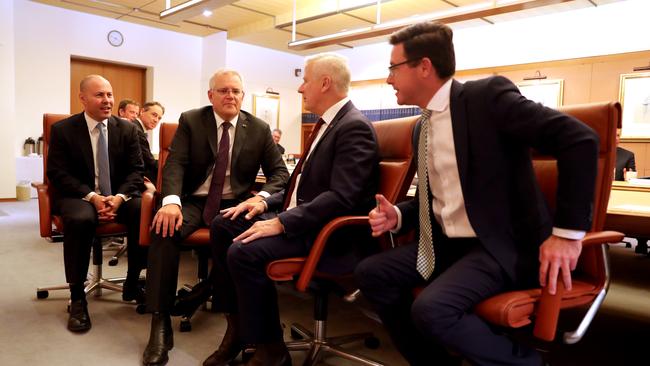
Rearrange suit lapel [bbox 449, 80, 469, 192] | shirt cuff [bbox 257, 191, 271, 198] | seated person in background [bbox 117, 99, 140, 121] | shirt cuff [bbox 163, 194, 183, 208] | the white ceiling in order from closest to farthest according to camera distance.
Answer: suit lapel [bbox 449, 80, 469, 192]
shirt cuff [bbox 163, 194, 183, 208]
shirt cuff [bbox 257, 191, 271, 198]
seated person in background [bbox 117, 99, 140, 121]
the white ceiling

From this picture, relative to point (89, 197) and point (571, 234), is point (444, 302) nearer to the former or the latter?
point (571, 234)

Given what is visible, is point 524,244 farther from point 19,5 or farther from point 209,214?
point 19,5

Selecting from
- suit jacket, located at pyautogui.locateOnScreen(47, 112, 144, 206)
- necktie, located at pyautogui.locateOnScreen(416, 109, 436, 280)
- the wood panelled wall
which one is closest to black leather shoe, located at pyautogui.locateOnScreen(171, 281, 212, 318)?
suit jacket, located at pyautogui.locateOnScreen(47, 112, 144, 206)

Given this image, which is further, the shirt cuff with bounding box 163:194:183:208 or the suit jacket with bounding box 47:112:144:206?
the suit jacket with bounding box 47:112:144:206

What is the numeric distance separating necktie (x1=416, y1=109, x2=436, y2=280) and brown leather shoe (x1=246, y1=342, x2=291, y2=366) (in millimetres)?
679

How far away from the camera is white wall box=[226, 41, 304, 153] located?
992cm

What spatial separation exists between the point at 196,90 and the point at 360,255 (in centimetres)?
893

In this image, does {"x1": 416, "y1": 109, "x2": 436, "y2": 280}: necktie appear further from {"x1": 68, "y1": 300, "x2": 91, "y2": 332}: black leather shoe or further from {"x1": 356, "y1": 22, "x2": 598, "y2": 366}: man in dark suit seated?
{"x1": 68, "y1": 300, "x2": 91, "y2": 332}: black leather shoe

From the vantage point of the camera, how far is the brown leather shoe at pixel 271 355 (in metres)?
1.85

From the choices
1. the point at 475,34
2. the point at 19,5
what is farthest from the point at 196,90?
the point at 475,34

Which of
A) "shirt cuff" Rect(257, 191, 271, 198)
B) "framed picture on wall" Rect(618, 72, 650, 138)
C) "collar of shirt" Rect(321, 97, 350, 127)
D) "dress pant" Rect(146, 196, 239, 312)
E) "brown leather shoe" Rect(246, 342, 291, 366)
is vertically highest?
"framed picture on wall" Rect(618, 72, 650, 138)

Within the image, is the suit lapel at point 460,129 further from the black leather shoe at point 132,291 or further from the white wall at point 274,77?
the white wall at point 274,77

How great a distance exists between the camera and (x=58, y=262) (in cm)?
381

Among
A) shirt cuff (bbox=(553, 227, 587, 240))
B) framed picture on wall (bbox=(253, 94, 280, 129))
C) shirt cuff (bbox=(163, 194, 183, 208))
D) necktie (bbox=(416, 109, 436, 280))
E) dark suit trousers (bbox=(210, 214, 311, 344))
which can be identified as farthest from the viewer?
framed picture on wall (bbox=(253, 94, 280, 129))
